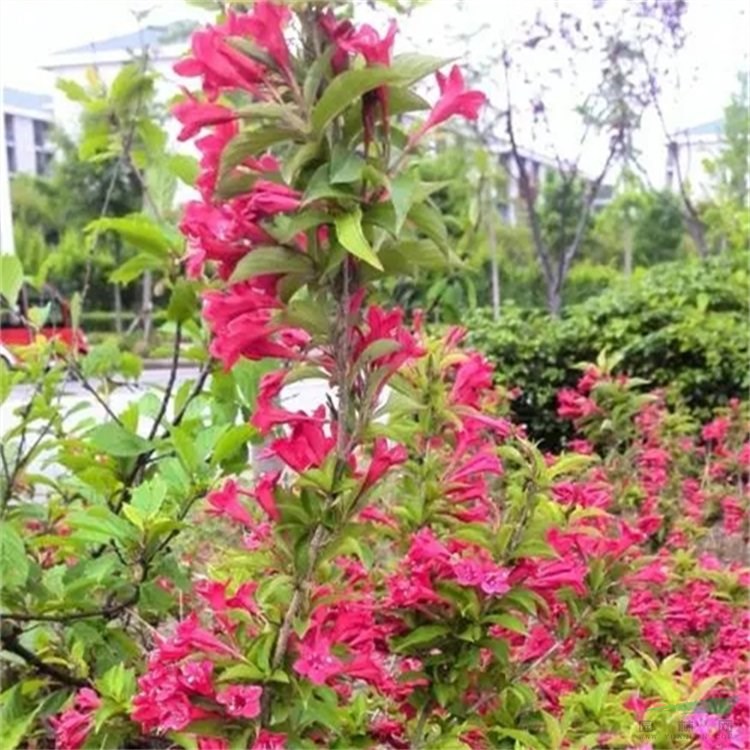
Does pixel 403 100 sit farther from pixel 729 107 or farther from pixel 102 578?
pixel 729 107

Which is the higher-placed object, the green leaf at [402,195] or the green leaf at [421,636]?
the green leaf at [402,195]

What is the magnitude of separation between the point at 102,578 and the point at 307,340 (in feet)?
1.73

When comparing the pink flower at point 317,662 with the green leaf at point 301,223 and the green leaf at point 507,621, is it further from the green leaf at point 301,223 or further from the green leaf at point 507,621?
the green leaf at point 301,223

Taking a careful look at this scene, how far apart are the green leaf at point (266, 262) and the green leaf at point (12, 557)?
544mm

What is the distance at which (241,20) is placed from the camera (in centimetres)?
77

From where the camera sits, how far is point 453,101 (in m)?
0.80

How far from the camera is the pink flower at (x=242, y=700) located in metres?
0.80

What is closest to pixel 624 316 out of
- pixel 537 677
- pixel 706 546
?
pixel 706 546

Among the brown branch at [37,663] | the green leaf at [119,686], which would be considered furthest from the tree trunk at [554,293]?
the green leaf at [119,686]

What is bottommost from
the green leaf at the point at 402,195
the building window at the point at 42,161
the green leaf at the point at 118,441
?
the green leaf at the point at 118,441

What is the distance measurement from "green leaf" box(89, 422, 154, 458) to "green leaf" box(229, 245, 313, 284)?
574 millimetres

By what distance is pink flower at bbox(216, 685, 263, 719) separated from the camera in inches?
31.6

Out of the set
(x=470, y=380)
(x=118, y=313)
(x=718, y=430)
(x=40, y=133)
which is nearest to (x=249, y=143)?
(x=470, y=380)

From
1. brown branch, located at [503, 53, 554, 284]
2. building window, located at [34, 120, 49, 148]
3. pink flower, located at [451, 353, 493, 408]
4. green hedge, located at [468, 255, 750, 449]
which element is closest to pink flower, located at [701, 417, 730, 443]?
green hedge, located at [468, 255, 750, 449]
